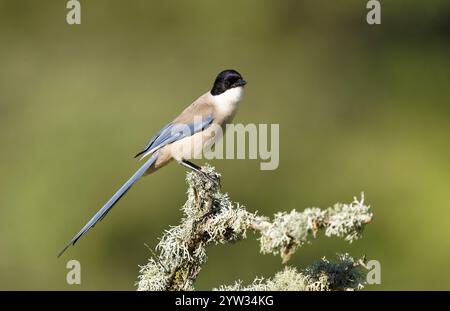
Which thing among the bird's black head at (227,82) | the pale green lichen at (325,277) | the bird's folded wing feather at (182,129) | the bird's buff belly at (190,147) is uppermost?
the bird's black head at (227,82)

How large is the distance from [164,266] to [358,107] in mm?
4653

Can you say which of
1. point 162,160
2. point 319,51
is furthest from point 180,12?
point 162,160

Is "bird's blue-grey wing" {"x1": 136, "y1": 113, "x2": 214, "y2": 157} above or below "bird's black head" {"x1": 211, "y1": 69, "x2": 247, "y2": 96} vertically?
below

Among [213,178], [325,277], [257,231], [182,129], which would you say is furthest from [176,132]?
[325,277]

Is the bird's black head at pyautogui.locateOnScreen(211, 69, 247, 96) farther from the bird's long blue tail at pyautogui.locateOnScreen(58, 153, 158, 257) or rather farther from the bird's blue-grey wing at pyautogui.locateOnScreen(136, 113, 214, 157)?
the bird's long blue tail at pyautogui.locateOnScreen(58, 153, 158, 257)

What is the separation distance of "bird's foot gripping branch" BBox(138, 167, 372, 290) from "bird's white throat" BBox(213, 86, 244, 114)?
1215mm

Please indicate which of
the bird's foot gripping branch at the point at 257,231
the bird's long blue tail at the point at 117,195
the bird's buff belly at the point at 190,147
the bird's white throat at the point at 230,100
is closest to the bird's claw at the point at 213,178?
the bird's foot gripping branch at the point at 257,231

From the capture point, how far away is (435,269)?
606 centimetres

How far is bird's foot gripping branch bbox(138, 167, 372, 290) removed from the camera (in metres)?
2.54

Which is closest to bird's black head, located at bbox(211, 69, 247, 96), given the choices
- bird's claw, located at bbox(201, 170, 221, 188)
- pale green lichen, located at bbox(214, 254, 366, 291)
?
bird's claw, located at bbox(201, 170, 221, 188)

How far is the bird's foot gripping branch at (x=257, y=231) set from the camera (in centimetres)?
254

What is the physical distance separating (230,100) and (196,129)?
1.00 ft

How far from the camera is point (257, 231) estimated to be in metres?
2.94

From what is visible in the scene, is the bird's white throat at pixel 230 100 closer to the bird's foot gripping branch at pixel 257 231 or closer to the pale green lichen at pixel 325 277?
the bird's foot gripping branch at pixel 257 231
